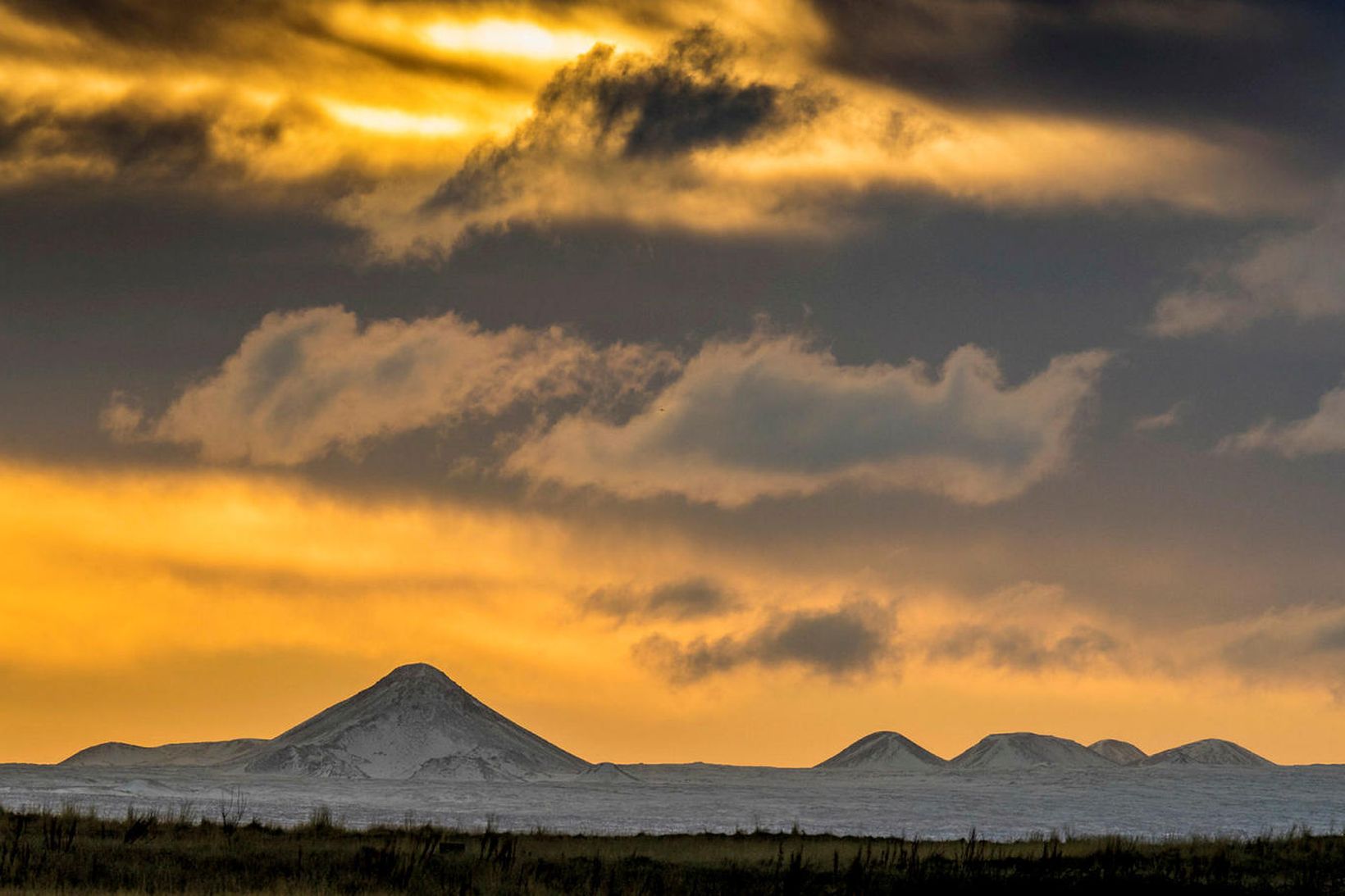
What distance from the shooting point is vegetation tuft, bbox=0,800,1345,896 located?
38594 millimetres

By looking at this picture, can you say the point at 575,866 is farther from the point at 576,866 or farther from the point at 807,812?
the point at 807,812

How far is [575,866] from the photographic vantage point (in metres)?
43.7

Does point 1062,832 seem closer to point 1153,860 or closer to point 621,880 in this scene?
point 1153,860

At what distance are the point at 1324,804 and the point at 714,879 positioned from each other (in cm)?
11771

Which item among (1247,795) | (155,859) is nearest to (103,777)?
(1247,795)

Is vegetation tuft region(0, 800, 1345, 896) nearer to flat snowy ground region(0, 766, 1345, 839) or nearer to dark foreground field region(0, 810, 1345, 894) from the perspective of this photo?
dark foreground field region(0, 810, 1345, 894)

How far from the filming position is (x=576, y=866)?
43.7 metres

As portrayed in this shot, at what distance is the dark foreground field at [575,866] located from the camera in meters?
38.7

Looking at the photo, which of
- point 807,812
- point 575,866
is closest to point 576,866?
point 575,866

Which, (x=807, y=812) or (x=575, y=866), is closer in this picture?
(x=575, y=866)

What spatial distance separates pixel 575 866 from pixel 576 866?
0.04 meters

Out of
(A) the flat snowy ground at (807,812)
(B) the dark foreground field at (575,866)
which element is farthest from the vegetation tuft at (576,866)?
(A) the flat snowy ground at (807,812)

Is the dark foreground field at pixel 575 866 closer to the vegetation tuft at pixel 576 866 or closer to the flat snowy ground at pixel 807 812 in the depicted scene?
the vegetation tuft at pixel 576 866

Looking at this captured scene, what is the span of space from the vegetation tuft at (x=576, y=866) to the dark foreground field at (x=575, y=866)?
78 millimetres
